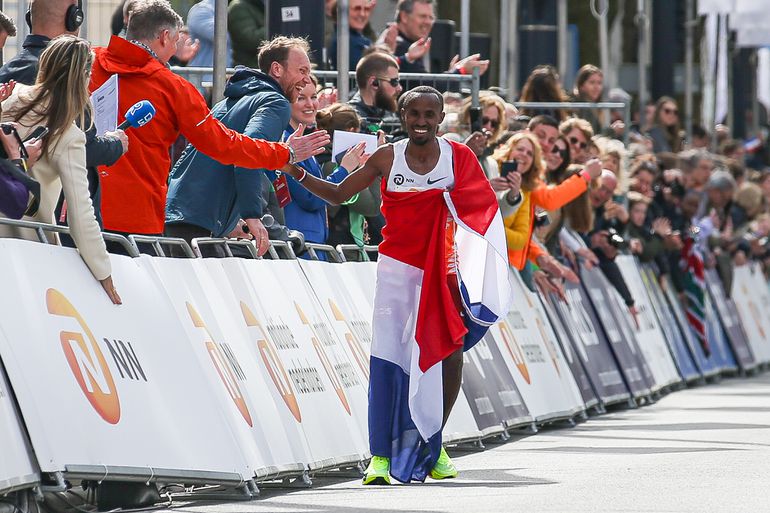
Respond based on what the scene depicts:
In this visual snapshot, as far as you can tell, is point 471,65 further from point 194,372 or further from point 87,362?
point 87,362

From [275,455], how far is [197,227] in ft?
5.28

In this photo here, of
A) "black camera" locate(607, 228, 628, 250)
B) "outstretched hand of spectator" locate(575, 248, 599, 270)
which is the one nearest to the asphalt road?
"outstretched hand of spectator" locate(575, 248, 599, 270)

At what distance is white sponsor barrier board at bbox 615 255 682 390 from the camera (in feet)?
63.3

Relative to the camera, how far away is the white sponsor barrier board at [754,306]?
2570 cm

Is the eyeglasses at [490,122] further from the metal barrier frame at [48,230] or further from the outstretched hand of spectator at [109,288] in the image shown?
the outstretched hand of spectator at [109,288]

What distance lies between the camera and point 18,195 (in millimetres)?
8258

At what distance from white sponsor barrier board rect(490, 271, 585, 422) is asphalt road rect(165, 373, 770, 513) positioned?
27 cm

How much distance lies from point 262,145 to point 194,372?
1.45m

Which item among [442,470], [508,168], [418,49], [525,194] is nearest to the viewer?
[442,470]

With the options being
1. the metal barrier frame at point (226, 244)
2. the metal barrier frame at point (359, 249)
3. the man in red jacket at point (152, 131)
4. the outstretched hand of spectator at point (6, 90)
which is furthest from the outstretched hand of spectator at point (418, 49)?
the outstretched hand of spectator at point (6, 90)

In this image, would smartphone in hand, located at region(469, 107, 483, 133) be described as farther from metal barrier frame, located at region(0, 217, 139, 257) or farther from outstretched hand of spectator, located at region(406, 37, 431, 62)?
metal barrier frame, located at region(0, 217, 139, 257)

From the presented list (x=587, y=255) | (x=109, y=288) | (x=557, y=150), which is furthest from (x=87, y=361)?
(x=587, y=255)

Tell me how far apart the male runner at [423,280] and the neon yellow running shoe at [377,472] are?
12 mm

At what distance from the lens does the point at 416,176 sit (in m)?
10.3
